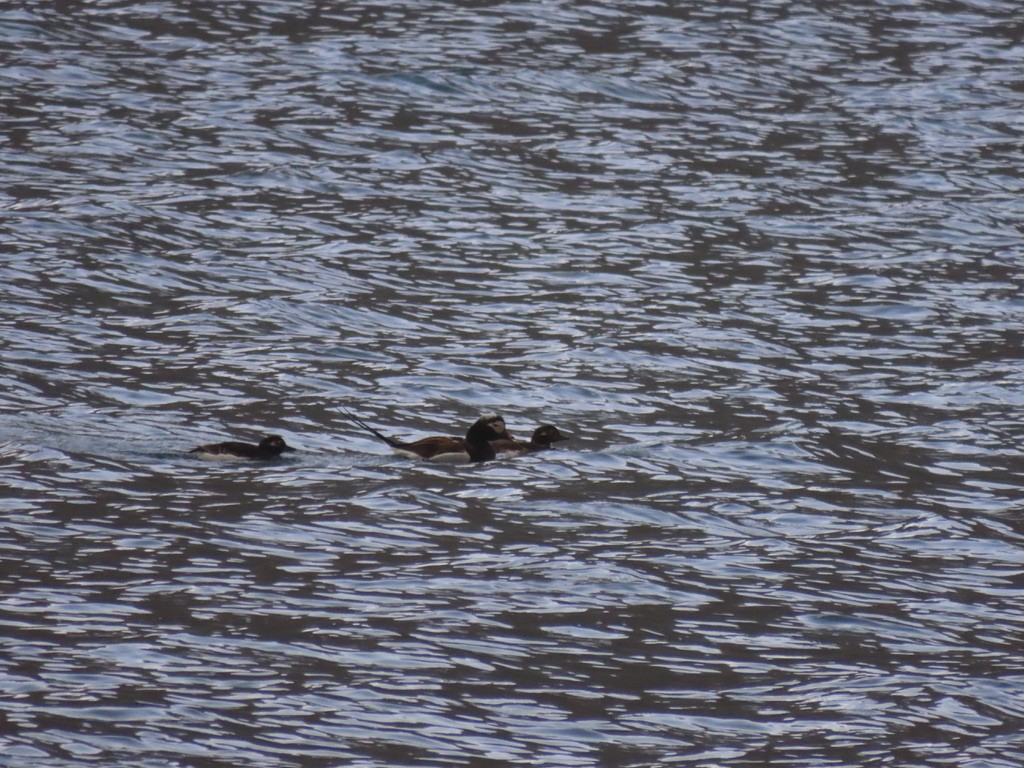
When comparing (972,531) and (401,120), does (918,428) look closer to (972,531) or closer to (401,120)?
(972,531)

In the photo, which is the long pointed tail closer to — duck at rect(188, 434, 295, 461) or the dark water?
the dark water

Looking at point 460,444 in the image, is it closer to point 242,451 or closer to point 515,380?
point 242,451

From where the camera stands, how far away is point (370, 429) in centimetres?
1393

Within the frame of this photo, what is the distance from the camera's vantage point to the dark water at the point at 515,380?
358 inches

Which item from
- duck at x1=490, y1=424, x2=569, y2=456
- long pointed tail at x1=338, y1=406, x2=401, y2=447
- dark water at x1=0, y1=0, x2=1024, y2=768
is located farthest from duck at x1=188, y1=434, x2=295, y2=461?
duck at x1=490, y1=424, x2=569, y2=456

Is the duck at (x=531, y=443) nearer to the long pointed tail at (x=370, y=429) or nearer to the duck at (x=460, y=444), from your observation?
the duck at (x=460, y=444)

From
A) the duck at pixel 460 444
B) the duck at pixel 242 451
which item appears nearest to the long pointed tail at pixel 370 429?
the duck at pixel 460 444

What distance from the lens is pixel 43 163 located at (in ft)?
71.1

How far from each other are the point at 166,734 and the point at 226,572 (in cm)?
233

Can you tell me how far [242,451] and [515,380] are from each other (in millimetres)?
3754

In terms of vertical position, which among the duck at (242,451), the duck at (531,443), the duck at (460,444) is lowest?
the duck at (531,443)

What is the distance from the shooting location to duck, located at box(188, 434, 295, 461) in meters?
12.8

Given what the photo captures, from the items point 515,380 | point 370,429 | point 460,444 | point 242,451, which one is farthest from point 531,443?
point 242,451

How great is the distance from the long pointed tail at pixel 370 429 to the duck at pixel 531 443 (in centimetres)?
80
